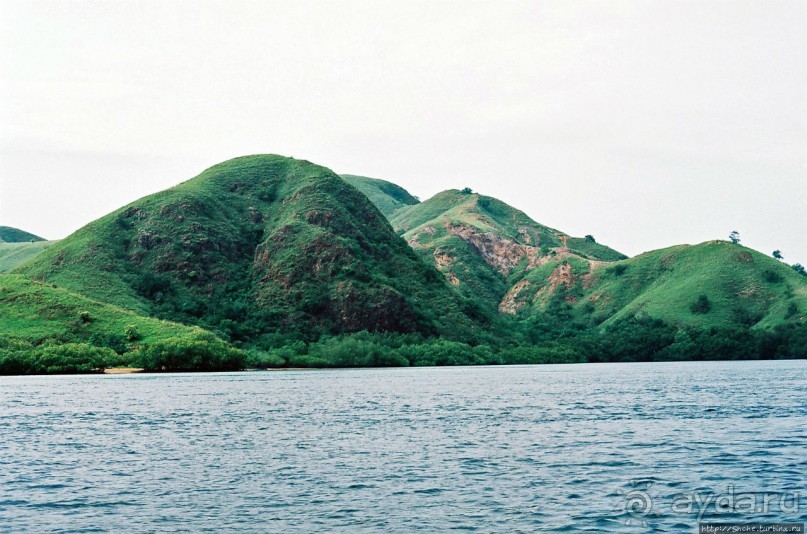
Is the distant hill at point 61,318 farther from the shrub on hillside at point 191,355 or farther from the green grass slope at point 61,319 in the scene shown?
the shrub on hillside at point 191,355

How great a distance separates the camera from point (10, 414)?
78875 mm

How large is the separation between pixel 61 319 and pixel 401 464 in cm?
14705

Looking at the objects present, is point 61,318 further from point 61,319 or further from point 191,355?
point 191,355

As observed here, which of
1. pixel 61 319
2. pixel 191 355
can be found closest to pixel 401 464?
pixel 191 355

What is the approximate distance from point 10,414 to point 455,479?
170ft

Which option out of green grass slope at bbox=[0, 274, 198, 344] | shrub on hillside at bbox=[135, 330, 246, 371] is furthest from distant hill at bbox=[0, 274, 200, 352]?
shrub on hillside at bbox=[135, 330, 246, 371]

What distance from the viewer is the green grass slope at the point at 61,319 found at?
564 feet

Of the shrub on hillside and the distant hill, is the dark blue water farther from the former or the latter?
Result: the distant hill

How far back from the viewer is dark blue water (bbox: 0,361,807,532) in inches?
1346

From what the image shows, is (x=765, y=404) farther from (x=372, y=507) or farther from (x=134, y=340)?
(x=134, y=340)

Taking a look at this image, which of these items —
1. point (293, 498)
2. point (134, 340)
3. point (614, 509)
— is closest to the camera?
point (614, 509)

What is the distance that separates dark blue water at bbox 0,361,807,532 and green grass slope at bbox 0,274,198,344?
82.6m

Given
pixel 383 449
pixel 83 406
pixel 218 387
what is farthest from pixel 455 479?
pixel 218 387

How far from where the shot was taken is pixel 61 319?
17838 cm
